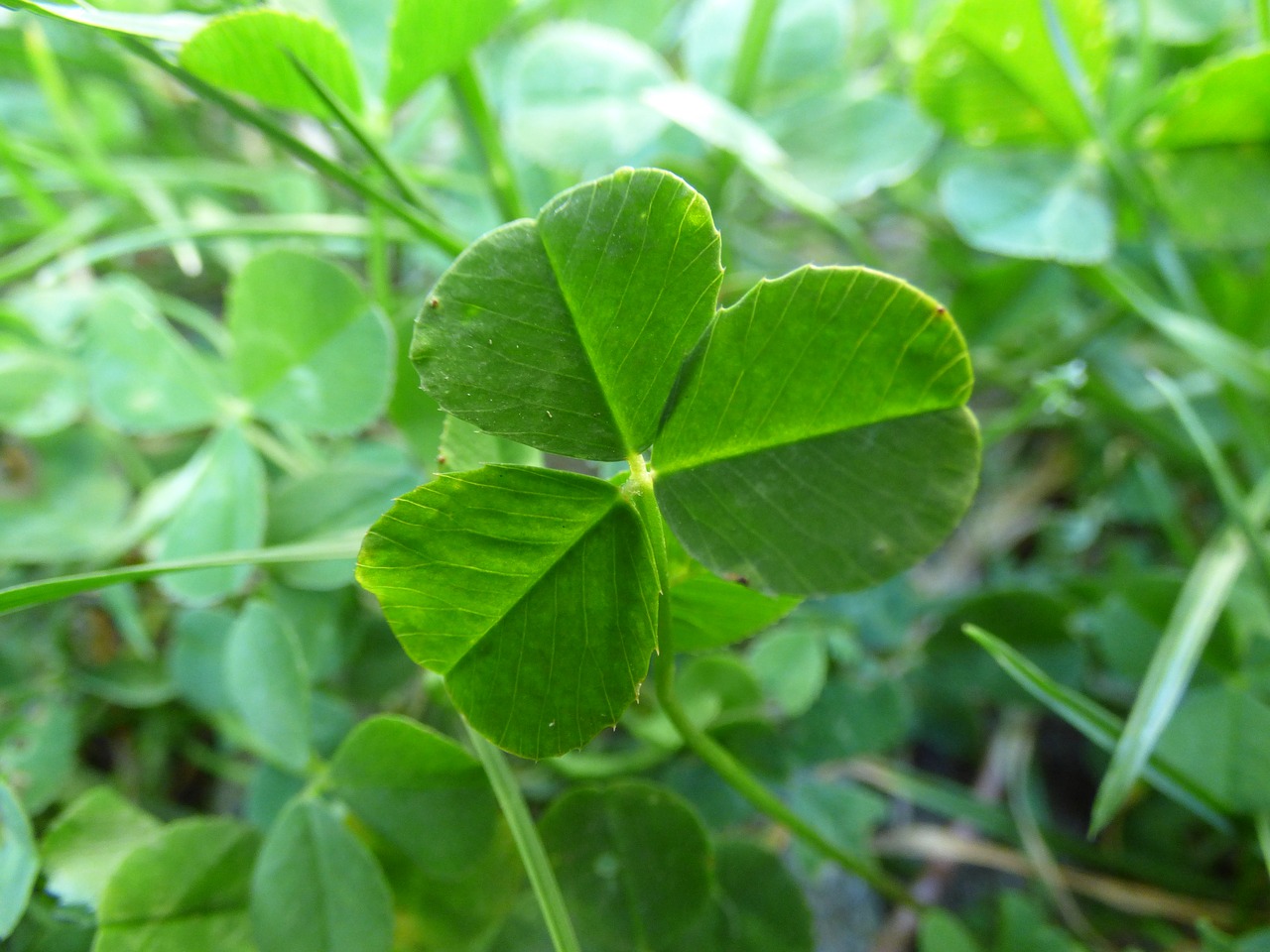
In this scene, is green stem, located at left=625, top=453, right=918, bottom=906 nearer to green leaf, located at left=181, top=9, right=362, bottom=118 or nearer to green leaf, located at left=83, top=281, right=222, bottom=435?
green leaf, located at left=181, top=9, right=362, bottom=118

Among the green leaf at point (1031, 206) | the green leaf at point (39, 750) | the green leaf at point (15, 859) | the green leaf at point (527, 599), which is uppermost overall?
the green leaf at point (1031, 206)

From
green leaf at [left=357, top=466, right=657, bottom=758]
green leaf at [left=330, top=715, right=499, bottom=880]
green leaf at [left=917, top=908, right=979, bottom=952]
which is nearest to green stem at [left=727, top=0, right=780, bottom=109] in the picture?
green leaf at [left=357, top=466, right=657, bottom=758]

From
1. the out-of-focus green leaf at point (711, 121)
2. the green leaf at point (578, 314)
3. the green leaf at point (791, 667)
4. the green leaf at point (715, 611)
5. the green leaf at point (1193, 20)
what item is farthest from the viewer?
the green leaf at point (1193, 20)

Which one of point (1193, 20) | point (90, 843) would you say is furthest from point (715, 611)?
point (1193, 20)

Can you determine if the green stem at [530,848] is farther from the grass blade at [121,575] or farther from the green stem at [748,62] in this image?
the green stem at [748,62]

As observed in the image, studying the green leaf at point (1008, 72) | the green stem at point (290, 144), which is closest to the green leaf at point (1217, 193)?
the green leaf at point (1008, 72)

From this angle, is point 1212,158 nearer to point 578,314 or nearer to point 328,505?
point 578,314
